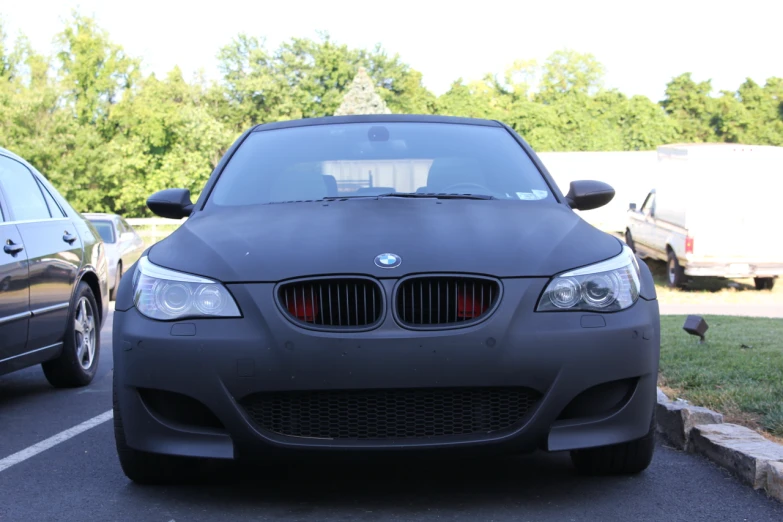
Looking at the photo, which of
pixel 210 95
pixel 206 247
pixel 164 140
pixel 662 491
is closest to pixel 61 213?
pixel 206 247

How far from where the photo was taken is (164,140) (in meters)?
63.6

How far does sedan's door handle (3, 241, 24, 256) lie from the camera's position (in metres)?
6.21

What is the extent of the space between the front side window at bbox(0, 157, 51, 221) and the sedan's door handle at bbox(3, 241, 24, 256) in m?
0.31

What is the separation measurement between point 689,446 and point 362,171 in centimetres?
207

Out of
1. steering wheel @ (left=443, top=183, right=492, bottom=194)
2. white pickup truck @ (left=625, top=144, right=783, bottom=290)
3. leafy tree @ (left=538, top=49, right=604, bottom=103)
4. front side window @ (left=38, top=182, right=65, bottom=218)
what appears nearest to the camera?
steering wheel @ (left=443, top=183, right=492, bottom=194)

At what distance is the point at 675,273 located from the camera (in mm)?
19688

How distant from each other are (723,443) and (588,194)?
1.41 metres

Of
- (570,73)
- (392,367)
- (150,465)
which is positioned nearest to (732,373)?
(392,367)

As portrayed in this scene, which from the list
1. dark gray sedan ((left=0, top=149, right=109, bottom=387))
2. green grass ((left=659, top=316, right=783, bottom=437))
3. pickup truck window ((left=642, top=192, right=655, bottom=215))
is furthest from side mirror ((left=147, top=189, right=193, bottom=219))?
pickup truck window ((left=642, top=192, right=655, bottom=215))

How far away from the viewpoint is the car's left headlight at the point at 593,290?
3857mm

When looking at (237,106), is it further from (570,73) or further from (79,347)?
(79,347)

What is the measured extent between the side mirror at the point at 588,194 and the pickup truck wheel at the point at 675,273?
48.2 feet

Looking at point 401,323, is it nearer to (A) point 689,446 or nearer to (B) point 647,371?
(B) point 647,371

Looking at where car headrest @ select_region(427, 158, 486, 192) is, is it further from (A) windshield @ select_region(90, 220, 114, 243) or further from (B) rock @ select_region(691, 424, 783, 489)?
(A) windshield @ select_region(90, 220, 114, 243)
